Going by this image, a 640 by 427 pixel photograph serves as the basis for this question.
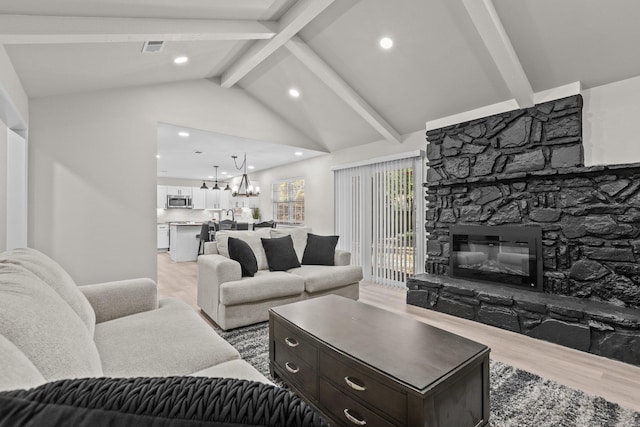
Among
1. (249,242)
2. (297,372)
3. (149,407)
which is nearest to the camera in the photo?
(149,407)

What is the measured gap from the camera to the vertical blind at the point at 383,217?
4.73 m

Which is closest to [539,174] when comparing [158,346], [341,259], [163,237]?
[341,259]

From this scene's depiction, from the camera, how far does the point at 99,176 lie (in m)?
3.66

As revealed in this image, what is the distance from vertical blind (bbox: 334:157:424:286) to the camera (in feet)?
15.5

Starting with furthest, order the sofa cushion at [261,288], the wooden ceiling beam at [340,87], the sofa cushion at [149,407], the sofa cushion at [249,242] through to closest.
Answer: the wooden ceiling beam at [340,87] < the sofa cushion at [249,242] < the sofa cushion at [261,288] < the sofa cushion at [149,407]

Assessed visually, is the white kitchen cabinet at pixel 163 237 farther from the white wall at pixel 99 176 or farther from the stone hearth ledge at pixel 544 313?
the stone hearth ledge at pixel 544 313

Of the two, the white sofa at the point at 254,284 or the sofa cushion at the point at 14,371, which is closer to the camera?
the sofa cushion at the point at 14,371

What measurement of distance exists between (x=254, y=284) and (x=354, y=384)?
5.77 feet

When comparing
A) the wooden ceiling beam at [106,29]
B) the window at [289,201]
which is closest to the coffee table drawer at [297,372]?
the wooden ceiling beam at [106,29]

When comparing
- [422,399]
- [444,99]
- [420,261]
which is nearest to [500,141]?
[444,99]

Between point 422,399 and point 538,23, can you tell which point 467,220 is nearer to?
point 538,23

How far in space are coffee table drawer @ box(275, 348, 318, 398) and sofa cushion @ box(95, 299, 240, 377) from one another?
1.39 ft

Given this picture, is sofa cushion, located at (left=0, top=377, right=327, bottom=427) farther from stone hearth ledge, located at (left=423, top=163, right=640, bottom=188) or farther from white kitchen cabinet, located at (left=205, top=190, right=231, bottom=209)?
white kitchen cabinet, located at (left=205, top=190, right=231, bottom=209)

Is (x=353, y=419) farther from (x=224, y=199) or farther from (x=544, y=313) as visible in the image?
(x=224, y=199)
